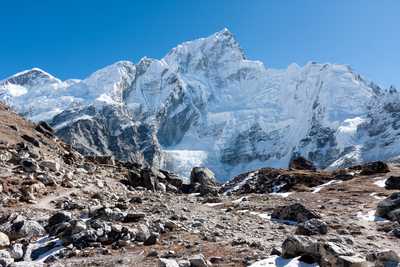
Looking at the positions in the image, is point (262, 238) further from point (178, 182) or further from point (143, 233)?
point (178, 182)

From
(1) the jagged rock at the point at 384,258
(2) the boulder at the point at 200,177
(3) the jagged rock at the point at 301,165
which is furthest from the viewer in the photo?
(3) the jagged rock at the point at 301,165

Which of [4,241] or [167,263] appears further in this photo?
[4,241]

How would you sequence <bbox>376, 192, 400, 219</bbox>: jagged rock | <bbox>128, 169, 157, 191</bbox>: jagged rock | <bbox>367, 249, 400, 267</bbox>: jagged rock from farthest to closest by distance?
<bbox>128, 169, 157, 191</bbox>: jagged rock
<bbox>376, 192, 400, 219</bbox>: jagged rock
<bbox>367, 249, 400, 267</bbox>: jagged rock

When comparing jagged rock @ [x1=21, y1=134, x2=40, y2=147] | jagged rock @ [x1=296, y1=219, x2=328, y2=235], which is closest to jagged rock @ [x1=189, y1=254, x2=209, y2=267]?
jagged rock @ [x1=296, y1=219, x2=328, y2=235]

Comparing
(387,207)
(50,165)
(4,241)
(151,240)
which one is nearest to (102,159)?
(50,165)

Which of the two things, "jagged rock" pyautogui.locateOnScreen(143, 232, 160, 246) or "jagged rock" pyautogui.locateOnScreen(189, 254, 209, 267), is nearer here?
"jagged rock" pyautogui.locateOnScreen(189, 254, 209, 267)

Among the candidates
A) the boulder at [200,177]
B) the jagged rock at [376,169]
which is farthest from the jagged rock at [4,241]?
the jagged rock at [376,169]

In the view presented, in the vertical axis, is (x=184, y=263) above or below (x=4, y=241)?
below

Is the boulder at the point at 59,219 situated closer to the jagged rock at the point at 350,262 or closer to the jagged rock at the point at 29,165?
the jagged rock at the point at 350,262

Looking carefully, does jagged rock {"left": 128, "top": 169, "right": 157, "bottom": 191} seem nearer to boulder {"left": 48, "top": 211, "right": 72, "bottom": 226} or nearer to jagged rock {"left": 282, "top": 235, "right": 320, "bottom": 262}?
boulder {"left": 48, "top": 211, "right": 72, "bottom": 226}

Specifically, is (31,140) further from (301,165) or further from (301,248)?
(301,165)

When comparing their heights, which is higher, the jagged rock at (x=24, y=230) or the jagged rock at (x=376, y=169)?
the jagged rock at (x=376, y=169)

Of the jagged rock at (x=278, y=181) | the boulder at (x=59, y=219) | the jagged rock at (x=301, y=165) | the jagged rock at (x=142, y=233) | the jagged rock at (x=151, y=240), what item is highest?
the jagged rock at (x=301, y=165)

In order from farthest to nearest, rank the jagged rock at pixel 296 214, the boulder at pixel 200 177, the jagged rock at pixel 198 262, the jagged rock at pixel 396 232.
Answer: the boulder at pixel 200 177 → the jagged rock at pixel 296 214 → the jagged rock at pixel 396 232 → the jagged rock at pixel 198 262
